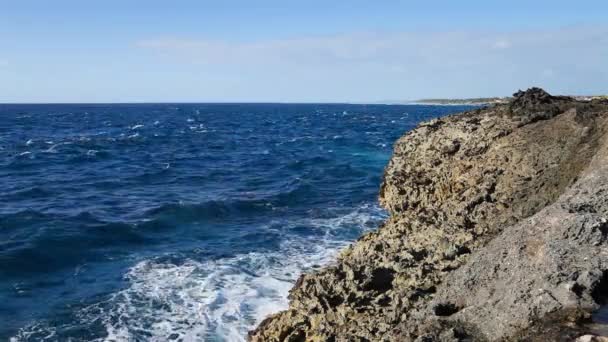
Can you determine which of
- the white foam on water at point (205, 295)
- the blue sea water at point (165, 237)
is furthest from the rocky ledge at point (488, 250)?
the blue sea water at point (165, 237)

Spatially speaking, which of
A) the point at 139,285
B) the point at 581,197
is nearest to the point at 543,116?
the point at 581,197

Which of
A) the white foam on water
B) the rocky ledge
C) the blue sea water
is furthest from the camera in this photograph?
the blue sea water

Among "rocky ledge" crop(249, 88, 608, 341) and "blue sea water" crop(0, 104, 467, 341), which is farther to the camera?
"blue sea water" crop(0, 104, 467, 341)

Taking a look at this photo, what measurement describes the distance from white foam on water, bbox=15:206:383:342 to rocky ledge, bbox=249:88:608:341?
3.59 m

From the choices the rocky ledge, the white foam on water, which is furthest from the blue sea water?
the rocky ledge

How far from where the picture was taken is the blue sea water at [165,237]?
15388mm

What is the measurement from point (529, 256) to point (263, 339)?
5.13 m

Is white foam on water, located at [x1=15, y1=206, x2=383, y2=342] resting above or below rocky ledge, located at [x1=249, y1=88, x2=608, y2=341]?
below

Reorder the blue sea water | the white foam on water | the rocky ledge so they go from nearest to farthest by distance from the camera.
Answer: the rocky ledge
the white foam on water
the blue sea water

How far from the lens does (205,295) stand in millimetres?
16812

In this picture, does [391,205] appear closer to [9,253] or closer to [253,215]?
[253,215]

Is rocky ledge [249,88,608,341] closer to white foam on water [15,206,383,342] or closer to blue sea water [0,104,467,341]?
white foam on water [15,206,383,342]

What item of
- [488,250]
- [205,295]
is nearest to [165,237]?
[205,295]

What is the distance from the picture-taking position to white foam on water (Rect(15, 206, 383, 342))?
14430 millimetres
